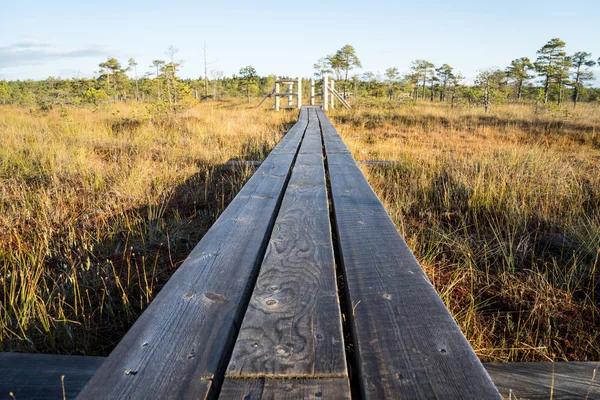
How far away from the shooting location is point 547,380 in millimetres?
1068

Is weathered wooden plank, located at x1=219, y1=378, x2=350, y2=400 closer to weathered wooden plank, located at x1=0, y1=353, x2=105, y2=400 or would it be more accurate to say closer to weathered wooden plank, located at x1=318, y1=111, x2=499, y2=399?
weathered wooden plank, located at x1=318, y1=111, x2=499, y2=399

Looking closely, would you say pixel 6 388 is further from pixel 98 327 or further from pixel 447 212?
pixel 447 212

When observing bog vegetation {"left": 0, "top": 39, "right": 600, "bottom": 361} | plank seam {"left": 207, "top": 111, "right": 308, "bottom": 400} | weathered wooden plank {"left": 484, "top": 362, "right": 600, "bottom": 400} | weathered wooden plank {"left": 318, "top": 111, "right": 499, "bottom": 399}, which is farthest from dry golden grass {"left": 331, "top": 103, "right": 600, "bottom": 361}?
plank seam {"left": 207, "top": 111, "right": 308, "bottom": 400}

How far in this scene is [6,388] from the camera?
1.02m

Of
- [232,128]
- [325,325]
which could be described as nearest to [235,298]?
[325,325]

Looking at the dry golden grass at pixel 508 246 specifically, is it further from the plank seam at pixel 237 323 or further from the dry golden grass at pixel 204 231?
the plank seam at pixel 237 323

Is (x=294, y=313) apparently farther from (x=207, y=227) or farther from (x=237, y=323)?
(x=207, y=227)

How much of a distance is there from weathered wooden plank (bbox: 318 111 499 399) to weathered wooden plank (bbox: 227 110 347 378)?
0.07 metres

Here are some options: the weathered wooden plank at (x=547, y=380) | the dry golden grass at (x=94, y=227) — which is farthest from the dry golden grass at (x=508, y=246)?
the dry golden grass at (x=94, y=227)

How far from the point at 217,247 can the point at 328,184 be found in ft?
5.10

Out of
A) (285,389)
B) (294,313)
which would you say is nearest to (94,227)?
(294,313)

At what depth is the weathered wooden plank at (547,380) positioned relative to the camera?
3.29ft

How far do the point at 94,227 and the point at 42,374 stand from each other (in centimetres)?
215

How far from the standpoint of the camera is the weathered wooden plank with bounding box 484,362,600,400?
39.5 inches
